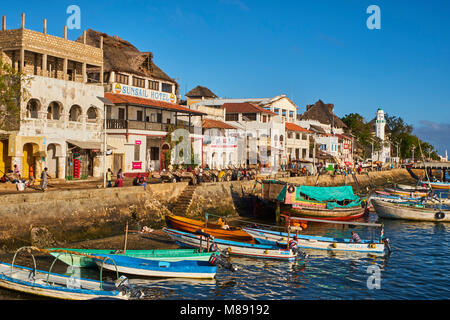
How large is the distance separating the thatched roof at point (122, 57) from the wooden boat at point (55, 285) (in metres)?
30.6

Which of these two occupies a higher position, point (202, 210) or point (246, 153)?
point (246, 153)

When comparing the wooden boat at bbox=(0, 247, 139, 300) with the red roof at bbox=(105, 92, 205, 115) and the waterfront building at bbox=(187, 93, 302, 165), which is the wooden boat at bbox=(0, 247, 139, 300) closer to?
the red roof at bbox=(105, 92, 205, 115)

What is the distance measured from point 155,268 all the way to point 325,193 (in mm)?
24895

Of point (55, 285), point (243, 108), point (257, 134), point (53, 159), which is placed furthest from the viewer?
point (243, 108)

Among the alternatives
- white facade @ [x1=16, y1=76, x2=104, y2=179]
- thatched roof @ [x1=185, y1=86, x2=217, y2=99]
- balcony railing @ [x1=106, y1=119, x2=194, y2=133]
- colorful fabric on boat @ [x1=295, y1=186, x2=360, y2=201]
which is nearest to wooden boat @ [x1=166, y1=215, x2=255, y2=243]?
white facade @ [x1=16, y1=76, x2=104, y2=179]

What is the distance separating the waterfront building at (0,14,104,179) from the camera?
3484 cm

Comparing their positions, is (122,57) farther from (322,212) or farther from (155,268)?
(155,268)

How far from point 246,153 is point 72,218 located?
1523 inches

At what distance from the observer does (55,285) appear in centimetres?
1936

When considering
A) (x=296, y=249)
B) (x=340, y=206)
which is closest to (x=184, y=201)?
(x=296, y=249)

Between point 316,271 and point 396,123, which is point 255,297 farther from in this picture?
point 396,123

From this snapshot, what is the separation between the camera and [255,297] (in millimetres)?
21031

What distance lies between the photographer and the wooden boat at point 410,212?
44.8 m
